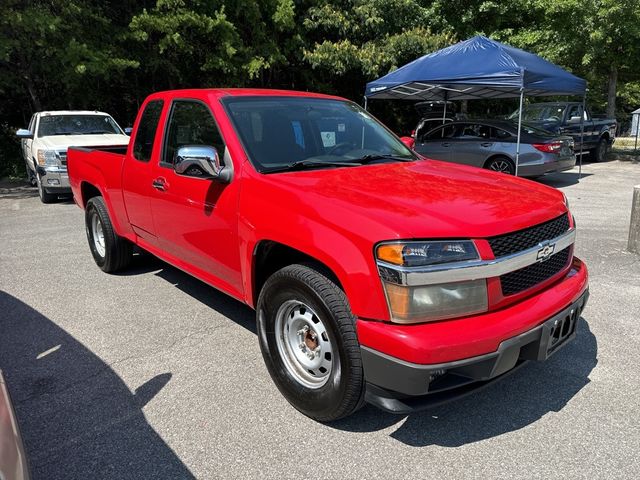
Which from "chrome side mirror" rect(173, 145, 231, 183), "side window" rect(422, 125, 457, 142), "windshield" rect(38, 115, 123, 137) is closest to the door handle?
"chrome side mirror" rect(173, 145, 231, 183)

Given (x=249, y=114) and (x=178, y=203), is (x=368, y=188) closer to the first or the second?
(x=249, y=114)

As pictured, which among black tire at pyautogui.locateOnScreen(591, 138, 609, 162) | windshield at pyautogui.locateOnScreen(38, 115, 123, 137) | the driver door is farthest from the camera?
black tire at pyautogui.locateOnScreen(591, 138, 609, 162)

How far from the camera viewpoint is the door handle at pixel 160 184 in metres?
3.97

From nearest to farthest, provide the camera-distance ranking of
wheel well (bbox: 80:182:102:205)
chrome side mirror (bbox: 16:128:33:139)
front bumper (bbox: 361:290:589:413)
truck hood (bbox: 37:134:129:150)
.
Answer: front bumper (bbox: 361:290:589:413) → wheel well (bbox: 80:182:102:205) → truck hood (bbox: 37:134:129:150) → chrome side mirror (bbox: 16:128:33:139)

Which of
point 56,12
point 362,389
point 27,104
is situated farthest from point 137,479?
point 27,104

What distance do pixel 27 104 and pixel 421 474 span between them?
62.7 feet

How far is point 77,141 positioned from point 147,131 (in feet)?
21.1

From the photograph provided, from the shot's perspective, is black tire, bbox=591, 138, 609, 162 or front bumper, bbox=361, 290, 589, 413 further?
black tire, bbox=591, 138, 609, 162

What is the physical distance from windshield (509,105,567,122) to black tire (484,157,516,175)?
466cm

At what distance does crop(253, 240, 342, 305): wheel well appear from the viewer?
3.01 m

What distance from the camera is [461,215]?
100 inches

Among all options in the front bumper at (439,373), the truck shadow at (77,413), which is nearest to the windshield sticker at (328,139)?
the front bumper at (439,373)

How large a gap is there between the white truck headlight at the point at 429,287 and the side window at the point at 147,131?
9.20ft

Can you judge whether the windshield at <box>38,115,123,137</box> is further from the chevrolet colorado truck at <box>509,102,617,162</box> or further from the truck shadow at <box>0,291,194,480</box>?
the chevrolet colorado truck at <box>509,102,617,162</box>
